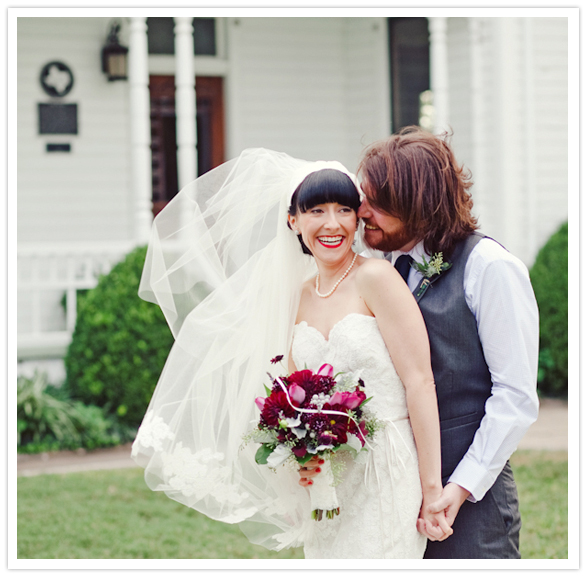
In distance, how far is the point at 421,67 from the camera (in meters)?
10.2

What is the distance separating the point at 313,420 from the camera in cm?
218

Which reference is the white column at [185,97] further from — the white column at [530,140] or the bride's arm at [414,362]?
the bride's arm at [414,362]

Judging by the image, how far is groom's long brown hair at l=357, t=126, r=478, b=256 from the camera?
234 cm

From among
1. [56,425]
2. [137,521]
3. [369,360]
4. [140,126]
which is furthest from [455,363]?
[140,126]

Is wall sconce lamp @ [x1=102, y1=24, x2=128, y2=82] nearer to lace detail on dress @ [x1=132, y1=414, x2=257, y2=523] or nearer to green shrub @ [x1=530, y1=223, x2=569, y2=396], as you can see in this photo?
green shrub @ [x1=530, y1=223, x2=569, y2=396]

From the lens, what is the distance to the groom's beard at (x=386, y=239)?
8.05ft

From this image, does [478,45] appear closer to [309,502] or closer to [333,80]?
[333,80]

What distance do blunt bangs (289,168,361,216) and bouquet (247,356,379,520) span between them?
548mm

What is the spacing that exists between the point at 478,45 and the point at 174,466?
25.7 feet

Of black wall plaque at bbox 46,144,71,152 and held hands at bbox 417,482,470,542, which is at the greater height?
black wall plaque at bbox 46,144,71,152

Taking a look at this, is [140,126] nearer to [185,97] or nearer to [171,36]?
[185,97]

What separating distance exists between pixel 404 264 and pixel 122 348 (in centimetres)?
487

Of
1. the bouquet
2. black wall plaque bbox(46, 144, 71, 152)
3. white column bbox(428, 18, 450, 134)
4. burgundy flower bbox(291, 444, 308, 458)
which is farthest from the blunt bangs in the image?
black wall plaque bbox(46, 144, 71, 152)

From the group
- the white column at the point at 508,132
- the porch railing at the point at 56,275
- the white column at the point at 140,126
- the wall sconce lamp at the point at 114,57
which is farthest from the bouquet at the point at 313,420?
the wall sconce lamp at the point at 114,57
